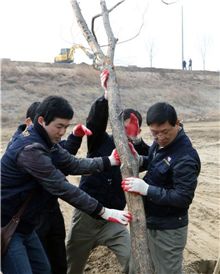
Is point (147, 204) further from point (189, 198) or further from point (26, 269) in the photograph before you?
point (26, 269)

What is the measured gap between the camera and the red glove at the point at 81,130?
3797mm

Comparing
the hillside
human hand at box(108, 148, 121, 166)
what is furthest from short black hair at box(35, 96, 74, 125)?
the hillside

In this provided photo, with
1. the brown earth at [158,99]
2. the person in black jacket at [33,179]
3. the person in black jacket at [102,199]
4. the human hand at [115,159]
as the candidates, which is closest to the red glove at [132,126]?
the person in black jacket at [102,199]

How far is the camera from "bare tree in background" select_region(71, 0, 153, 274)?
3.25 meters

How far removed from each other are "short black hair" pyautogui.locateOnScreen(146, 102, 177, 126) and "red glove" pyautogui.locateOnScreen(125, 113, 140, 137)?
764 mm

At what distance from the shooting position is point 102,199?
3.79m

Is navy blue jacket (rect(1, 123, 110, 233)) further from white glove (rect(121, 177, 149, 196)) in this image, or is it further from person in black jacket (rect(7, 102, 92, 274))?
person in black jacket (rect(7, 102, 92, 274))

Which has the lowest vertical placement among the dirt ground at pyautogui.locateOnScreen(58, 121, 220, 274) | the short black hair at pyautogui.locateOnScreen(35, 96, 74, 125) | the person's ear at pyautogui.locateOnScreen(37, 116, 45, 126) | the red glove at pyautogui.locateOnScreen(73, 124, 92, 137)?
the dirt ground at pyautogui.locateOnScreen(58, 121, 220, 274)

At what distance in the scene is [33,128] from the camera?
2.92m

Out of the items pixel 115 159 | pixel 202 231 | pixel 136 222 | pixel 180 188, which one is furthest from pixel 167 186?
pixel 202 231

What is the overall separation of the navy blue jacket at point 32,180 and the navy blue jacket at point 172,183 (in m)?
0.47

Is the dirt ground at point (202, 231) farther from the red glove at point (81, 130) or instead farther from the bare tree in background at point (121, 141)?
the red glove at point (81, 130)

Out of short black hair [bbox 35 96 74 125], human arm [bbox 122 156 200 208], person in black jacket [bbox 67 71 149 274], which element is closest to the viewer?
short black hair [bbox 35 96 74 125]

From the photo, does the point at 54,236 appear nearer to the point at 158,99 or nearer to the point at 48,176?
the point at 48,176
